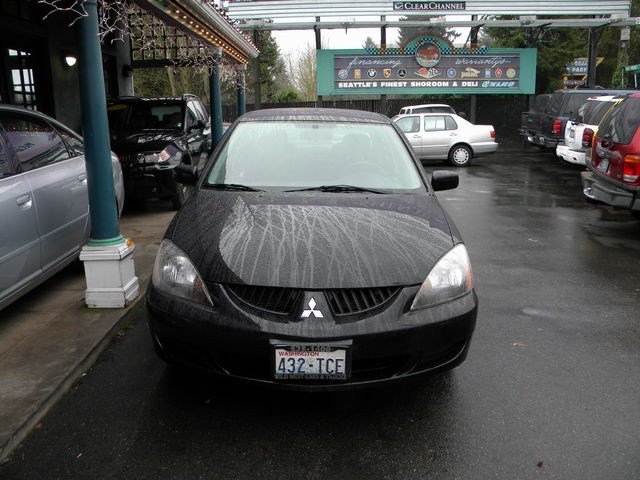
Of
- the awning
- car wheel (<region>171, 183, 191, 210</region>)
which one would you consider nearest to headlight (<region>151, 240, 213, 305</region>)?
the awning

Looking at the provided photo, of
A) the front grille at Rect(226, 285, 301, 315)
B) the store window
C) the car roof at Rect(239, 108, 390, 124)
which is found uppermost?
the store window

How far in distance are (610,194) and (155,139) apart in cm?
617

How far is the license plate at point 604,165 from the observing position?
712 centimetres

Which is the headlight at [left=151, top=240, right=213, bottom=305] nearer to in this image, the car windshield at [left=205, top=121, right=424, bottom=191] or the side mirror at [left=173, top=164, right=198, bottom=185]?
the car windshield at [left=205, top=121, right=424, bottom=191]

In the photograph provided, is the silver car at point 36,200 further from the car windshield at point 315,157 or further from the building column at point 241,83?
the building column at point 241,83

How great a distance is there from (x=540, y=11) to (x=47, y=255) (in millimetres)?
20121

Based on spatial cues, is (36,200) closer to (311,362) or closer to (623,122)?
(311,362)

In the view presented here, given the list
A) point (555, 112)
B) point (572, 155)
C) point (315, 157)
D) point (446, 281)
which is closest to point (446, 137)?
point (555, 112)

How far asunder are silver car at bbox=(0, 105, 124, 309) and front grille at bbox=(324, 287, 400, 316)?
2333 mm

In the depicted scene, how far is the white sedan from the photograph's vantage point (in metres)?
Result: 15.7

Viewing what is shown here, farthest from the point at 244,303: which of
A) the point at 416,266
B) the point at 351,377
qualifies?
the point at 416,266

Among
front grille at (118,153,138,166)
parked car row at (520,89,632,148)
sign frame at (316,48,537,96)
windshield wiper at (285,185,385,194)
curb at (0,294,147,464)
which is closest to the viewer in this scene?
curb at (0,294,147,464)

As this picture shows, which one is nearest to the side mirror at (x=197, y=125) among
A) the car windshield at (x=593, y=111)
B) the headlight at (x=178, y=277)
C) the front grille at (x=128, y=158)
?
the front grille at (x=128, y=158)

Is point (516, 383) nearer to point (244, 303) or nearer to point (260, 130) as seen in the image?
point (244, 303)
